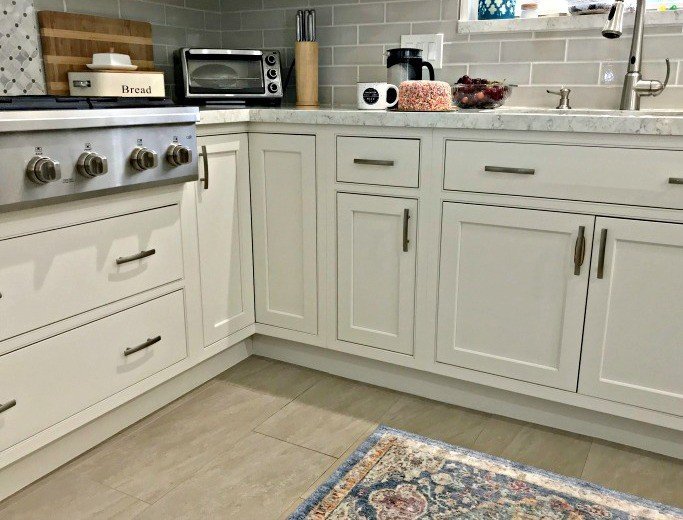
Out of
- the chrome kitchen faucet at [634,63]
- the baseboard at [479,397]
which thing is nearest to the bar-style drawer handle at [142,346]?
the baseboard at [479,397]

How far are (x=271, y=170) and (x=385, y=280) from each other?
1.88 feet

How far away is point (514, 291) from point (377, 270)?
46 centimetres

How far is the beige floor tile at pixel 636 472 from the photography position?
1.69 m

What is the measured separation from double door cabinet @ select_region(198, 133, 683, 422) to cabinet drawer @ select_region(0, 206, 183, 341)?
21cm

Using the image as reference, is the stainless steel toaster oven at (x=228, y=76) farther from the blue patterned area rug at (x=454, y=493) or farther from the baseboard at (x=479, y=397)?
the blue patterned area rug at (x=454, y=493)

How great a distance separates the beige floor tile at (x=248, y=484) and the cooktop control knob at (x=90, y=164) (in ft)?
2.82

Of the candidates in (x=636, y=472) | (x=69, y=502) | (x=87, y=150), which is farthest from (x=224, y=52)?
(x=636, y=472)

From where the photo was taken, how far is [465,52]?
2.44 metres

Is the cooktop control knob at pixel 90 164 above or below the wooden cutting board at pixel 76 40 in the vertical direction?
below

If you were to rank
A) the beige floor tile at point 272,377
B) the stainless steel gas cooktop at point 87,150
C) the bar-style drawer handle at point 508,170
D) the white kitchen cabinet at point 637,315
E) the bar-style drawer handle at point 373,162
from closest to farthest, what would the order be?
1. the stainless steel gas cooktop at point 87,150
2. the white kitchen cabinet at point 637,315
3. the bar-style drawer handle at point 508,170
4. the bar-style drawer handle at point 373,162
5. the beige floor tile at point 272,377

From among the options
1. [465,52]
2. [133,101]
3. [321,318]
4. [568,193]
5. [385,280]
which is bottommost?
[321,318]

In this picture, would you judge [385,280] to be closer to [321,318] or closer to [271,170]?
[321,318]

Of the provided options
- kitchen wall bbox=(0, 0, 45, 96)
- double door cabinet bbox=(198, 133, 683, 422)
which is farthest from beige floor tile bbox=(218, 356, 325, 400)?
kitchen wall bbox=(0, 0, 45, 96)

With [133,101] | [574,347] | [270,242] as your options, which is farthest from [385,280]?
[133,101]
